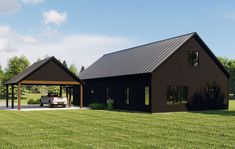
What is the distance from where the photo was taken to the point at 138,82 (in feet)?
95.0

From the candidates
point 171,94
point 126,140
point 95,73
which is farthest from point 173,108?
point 126,140

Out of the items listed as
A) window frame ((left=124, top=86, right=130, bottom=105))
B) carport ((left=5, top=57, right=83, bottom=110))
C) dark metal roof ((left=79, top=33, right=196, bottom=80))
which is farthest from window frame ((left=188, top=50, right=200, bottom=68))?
carport ((left=5, top=57, right=83, bottom=110))

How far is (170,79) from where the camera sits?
28172 mm

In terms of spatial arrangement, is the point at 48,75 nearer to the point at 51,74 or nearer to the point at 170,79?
the point at 51,74

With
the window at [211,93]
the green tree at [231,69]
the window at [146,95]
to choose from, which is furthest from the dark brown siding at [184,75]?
the green tree at [231,69]

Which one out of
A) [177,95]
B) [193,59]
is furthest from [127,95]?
[193,59]

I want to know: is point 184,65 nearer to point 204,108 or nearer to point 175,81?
point 175,81

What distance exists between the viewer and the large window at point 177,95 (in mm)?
28172

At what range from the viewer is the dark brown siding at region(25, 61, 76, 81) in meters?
31.7

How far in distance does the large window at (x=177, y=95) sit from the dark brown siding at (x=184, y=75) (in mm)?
349

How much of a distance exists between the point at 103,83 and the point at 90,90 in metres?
→ 3.60

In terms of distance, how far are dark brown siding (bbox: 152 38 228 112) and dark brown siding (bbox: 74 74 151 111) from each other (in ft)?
3.24

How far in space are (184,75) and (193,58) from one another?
2054mm

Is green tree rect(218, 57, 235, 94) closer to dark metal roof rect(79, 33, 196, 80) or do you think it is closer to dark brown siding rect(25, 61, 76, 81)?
dark metal roof rect(79, 33, 196, 80)
